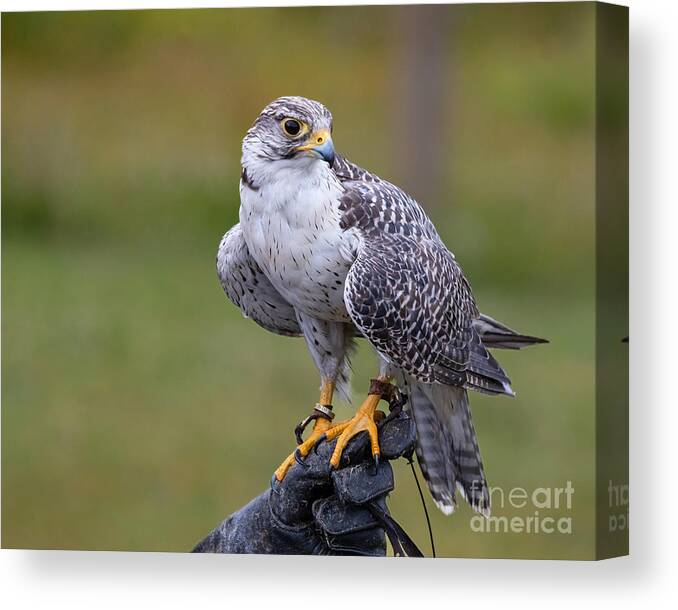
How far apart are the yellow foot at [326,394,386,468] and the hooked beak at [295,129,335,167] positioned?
2.93ft

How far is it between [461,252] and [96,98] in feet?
6.03

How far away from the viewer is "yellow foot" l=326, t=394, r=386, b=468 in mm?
4340

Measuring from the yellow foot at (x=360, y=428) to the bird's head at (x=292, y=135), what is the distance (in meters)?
0.87

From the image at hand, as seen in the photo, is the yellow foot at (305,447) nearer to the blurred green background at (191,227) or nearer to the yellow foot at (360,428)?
the yellow foot at (360,428)

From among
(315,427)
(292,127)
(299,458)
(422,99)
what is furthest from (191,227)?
(292,127)

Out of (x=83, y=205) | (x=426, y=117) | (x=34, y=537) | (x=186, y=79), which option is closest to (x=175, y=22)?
(x=186, y=79)

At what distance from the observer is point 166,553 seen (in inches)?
192

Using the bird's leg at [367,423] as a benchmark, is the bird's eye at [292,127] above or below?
above

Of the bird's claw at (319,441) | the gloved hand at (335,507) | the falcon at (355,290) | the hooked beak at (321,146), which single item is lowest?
the gloved hand at (335,507)

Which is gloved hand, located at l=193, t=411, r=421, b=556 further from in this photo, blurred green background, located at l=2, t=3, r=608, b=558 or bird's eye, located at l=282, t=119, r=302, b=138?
bird's eye, located at l=282, t=119, r=302, b=138

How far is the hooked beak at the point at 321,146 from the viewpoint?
13.1 feet

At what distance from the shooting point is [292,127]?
4.03m

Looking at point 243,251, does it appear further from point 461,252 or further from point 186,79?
point 461,252

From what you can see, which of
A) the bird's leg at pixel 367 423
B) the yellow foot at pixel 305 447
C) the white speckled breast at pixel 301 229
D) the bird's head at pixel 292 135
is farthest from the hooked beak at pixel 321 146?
the yellow foot at pixel 305 447
